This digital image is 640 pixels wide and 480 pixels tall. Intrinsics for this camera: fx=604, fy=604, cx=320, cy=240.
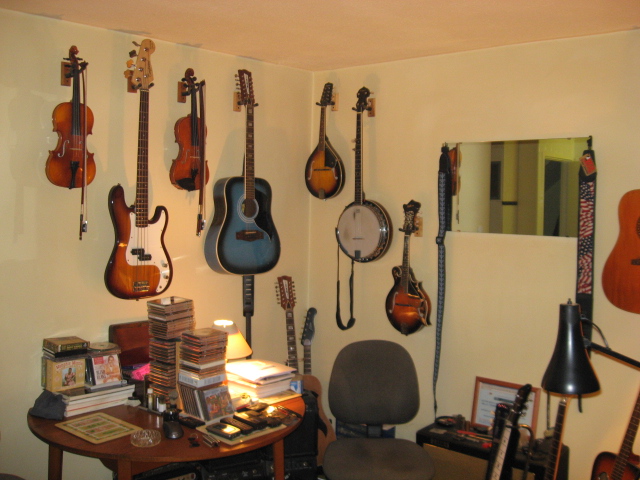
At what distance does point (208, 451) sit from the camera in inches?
95.7

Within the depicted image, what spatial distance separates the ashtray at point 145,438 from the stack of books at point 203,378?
0.86ft

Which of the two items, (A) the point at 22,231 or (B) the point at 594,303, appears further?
(B) the point at 594,303

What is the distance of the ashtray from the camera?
2445mm

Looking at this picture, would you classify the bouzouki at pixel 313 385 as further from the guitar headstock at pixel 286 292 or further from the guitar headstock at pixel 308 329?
the guitar headstock at pixel 286 292

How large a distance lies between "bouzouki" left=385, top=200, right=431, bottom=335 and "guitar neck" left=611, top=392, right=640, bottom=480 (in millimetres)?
1244

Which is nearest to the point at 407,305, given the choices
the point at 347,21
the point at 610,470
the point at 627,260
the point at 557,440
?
the point at 627,260

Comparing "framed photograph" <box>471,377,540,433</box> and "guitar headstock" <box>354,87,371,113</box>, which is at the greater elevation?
"guitar headstock" <box>354,87,371,113</box>

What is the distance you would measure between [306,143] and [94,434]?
239 cm

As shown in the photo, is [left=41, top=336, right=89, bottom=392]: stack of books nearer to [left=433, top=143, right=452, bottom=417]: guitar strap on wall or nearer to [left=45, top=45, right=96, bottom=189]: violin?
[left=45, top=45, right=96, bottom=189]: violin

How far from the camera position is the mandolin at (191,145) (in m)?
3.30

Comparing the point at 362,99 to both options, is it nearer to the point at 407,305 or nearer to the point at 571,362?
the point at 407,305

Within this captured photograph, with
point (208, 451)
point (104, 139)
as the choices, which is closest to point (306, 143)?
point (104, 139)

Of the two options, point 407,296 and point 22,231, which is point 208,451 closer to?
point 22,231

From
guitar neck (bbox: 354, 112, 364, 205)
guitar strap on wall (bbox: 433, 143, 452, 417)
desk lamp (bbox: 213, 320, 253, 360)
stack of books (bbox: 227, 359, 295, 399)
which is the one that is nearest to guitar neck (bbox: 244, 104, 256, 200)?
guitar neck (bbox: 354, 112, 364, 205)
